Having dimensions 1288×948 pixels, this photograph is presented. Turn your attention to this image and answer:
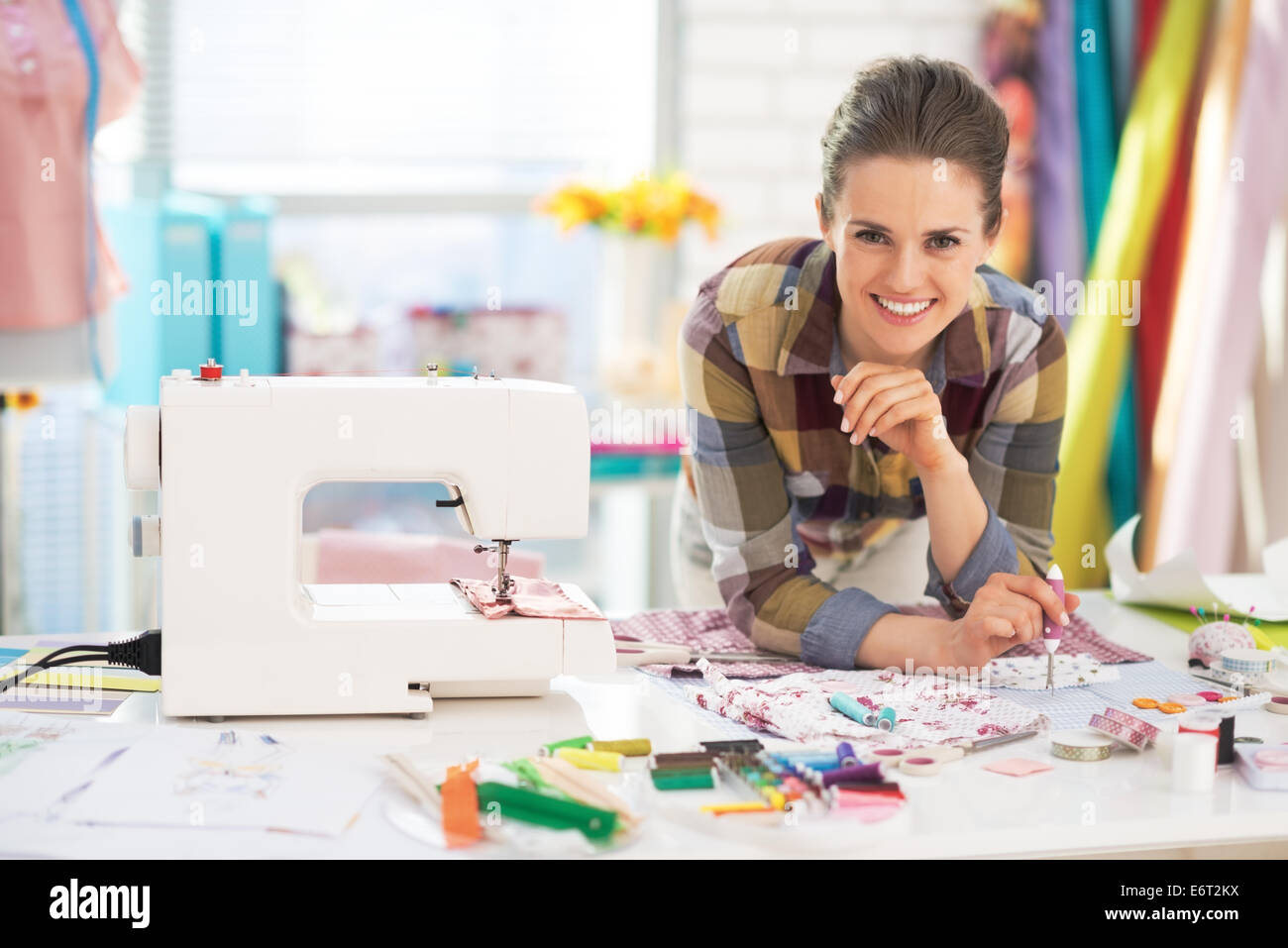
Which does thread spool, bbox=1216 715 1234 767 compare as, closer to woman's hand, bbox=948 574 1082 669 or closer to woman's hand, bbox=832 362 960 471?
woman's hand, bbox=948 574 1082 669

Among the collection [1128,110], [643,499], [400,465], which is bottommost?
[643,499]

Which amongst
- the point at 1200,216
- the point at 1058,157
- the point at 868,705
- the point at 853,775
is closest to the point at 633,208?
the point at 1058,157

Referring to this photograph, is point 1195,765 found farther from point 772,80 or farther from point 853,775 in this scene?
point 772,80

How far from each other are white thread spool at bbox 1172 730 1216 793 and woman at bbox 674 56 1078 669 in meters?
0.31

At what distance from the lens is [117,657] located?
141 centimetres

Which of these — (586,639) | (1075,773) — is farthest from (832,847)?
(586,639)

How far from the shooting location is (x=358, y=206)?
398cm

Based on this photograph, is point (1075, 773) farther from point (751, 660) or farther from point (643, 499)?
point (643, 499)

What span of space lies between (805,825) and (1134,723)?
0.39m

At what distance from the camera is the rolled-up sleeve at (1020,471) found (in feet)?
5.57

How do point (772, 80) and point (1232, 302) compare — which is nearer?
point (1232, 302)

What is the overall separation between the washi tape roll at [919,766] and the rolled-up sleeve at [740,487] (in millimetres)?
414

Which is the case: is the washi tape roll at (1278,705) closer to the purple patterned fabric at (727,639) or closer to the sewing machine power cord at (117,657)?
the purple patterned fabric at (727,639)
